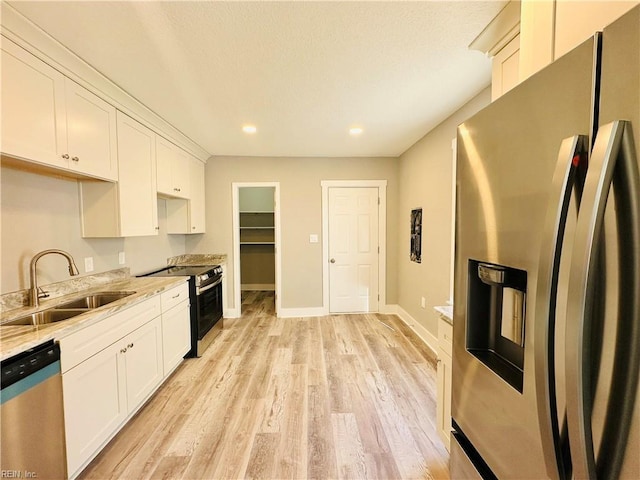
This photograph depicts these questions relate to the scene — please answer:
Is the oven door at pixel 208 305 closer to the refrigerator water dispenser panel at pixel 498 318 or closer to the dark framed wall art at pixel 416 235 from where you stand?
the dark framed wall art at pixel 416 235

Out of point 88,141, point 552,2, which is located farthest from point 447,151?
point 88,141

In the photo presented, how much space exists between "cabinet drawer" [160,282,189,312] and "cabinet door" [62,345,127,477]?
64 cm

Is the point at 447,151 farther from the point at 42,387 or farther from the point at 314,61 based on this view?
the point at 42,387

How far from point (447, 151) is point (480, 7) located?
61.3 inches

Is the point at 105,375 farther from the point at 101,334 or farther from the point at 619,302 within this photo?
the point at 619,302

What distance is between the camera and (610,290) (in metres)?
0.48

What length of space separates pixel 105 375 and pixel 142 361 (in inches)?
15.6

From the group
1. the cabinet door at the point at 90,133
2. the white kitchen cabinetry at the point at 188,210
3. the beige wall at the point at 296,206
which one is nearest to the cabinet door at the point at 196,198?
the white kitchen cabinetry at the point at 188,210

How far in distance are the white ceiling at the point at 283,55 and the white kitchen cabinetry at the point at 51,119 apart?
22 centimetres

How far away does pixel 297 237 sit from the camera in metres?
4.43

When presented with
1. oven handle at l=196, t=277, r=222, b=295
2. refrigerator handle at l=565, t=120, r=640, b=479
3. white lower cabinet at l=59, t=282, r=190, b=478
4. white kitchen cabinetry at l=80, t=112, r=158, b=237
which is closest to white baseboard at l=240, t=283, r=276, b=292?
oven handle at l=196, t=277, r=222, b=295

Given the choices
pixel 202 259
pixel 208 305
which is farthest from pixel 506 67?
pixel 202 259

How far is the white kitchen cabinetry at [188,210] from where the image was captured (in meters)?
3.72

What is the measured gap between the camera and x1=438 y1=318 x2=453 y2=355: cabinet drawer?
157 cm
